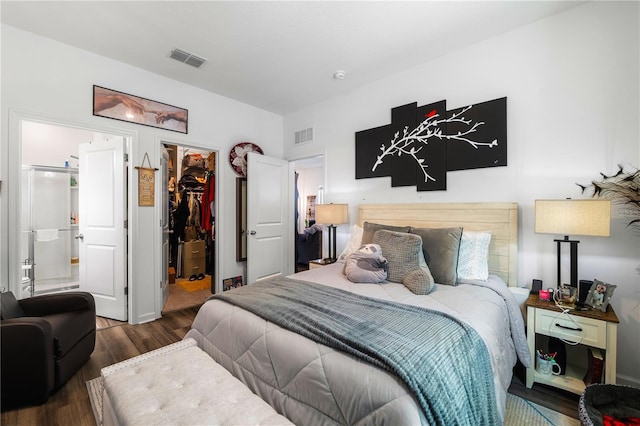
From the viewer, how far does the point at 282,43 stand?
8.21ft

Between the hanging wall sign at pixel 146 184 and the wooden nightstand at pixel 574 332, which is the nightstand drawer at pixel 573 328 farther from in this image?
the hanging wall sign at pixel 146 184

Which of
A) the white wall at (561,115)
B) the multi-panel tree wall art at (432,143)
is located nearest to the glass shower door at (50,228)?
the multi-panel tree wall art at (432,143)

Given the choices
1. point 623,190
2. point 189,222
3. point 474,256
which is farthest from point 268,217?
point 623,190

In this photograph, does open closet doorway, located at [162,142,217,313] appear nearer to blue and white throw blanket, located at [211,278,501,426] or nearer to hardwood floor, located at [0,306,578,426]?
hardwood floor, located at [0,306,578,426]

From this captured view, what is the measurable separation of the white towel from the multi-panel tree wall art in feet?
14.7

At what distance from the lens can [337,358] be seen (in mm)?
1118

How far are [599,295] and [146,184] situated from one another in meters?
4.18

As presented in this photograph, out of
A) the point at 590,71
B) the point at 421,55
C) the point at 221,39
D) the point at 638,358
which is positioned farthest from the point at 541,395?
the point at 221,39

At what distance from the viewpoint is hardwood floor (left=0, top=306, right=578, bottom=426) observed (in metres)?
1.66

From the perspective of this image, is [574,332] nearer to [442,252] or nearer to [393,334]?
[442,252]

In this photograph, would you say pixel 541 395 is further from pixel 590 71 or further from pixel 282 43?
pixel 282 43

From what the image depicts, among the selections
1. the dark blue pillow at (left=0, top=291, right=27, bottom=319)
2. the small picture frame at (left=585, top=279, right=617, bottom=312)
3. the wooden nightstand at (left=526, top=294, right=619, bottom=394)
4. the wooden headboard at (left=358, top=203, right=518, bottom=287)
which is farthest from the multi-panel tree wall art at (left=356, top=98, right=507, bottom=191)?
the dark blue pillow at (left=0, top=291, right=27, bottom=319)

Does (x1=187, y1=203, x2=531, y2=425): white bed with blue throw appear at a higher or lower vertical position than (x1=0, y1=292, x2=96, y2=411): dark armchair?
higher

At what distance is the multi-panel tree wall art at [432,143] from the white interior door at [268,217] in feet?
4.37
